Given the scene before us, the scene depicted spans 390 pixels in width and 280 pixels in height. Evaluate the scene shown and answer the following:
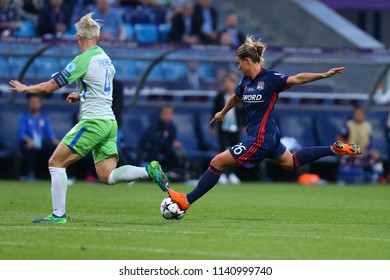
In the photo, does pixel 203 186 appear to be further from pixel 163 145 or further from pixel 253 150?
pixel 163 145

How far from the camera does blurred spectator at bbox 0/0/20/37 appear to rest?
2536cm

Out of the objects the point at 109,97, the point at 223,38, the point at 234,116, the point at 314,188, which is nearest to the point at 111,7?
the point at 223,38

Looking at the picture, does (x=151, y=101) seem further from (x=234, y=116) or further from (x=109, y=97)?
(x=109, y=97)

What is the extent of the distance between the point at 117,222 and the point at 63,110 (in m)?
11.9

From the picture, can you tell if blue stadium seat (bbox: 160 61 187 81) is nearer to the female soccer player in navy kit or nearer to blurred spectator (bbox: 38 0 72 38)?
blurred spectator (bbox: 38 0 72 38)

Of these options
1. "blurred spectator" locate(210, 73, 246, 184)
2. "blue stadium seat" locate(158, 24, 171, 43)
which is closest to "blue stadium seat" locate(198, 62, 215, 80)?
"blurred spectator" locate(210, 73, 246, 184)

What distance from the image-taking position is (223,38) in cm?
2666

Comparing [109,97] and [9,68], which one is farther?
[9,68]

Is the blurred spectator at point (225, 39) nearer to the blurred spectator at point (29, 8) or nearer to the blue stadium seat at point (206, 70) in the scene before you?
the blue stadium seat at point (206, 70)

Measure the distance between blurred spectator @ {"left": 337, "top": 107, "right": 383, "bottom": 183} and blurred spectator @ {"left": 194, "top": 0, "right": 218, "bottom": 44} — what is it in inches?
152

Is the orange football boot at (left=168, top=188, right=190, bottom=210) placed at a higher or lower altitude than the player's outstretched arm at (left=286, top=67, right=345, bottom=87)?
lower

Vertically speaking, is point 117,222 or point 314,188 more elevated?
point 117,222

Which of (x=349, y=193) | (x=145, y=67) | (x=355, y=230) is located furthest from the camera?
(x=145, y=67)

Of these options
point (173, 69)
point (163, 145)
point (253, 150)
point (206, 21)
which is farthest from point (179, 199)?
point (206, 21)
